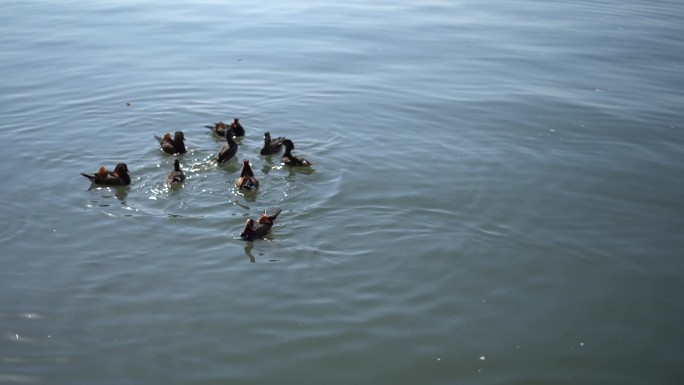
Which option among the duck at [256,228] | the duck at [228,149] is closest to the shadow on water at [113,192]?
the duck at [228,149]

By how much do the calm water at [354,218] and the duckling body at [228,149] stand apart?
21 centimetres

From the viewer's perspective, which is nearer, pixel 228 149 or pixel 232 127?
pixel 228 149

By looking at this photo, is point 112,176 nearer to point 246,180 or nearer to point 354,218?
point 246,180

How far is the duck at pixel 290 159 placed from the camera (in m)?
11.8

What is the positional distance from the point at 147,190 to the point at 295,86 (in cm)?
562

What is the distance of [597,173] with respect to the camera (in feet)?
39.0

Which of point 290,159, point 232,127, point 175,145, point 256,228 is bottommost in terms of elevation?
point 256,228

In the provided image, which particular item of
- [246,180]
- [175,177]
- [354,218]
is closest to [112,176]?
[175,177]

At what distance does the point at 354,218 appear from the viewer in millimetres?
10305

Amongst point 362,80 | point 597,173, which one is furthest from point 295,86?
point 597,173

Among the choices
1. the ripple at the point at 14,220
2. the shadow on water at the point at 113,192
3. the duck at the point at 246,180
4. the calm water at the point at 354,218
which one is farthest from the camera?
the duck at the point at 246,180

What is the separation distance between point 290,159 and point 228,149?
1.06m

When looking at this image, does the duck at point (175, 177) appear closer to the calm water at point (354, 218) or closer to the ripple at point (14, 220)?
→ the calm water at point (354, 218)

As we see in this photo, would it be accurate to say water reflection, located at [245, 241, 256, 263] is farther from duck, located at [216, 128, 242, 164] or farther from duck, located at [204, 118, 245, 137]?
duck, located at [204, 118, 245, 137]
